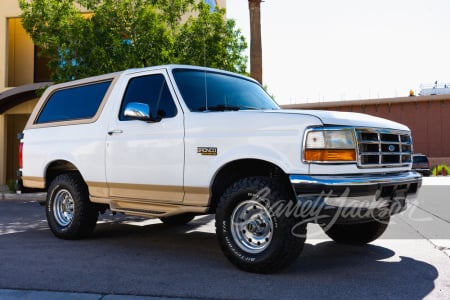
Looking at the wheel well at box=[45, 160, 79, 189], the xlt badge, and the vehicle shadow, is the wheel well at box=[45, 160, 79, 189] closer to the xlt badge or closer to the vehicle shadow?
the vehicle shadow

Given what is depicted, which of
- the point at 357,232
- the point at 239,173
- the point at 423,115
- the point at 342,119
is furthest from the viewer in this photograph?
the point at 423,115

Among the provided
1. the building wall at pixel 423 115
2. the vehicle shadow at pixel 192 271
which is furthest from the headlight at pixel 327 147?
the building wall at pixel 423 115

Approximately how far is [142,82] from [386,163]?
3027mm

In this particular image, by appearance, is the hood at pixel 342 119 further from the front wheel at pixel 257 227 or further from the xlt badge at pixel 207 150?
the xlt badge at pixel 207 150

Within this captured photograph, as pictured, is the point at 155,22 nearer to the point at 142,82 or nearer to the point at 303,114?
the point at 142,82

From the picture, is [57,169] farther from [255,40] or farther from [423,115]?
[423,115]

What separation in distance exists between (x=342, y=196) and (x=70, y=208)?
4066 millimetres

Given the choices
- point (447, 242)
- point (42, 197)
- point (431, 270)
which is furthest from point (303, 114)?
point (42, 197)

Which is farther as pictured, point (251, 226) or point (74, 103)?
point (74, 103)

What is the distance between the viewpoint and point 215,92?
573 cm

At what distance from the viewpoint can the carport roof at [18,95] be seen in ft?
54.8

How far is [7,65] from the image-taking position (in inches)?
750

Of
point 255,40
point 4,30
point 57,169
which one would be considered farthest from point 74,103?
point 4,30

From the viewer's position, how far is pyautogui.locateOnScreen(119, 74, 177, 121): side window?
5.55 metres
